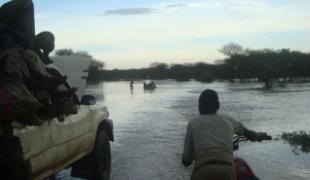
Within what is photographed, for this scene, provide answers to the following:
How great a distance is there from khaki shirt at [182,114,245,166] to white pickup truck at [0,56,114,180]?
144 cm

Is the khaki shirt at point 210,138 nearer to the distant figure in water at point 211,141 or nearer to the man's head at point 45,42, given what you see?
the distant figure in water at point 211,141

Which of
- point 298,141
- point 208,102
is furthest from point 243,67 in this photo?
point 208,102

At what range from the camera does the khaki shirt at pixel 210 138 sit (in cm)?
515

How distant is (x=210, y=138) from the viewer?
17.1ft

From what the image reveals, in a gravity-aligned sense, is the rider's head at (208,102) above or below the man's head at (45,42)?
below

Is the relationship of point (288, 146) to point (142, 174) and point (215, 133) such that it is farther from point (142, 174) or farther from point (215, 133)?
point (215, 133)

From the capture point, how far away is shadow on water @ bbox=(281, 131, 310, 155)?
1322 centimetres

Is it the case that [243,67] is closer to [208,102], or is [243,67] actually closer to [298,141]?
[298,141]

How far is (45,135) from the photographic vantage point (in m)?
6.57

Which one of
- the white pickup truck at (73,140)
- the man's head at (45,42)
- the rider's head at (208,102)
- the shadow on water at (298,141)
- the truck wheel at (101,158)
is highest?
the man's head at (45,42)

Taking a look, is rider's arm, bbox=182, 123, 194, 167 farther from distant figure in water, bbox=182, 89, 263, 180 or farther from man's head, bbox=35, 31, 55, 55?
man's head, bbox=35, 31, 55, 55

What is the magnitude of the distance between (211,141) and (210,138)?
0.03m

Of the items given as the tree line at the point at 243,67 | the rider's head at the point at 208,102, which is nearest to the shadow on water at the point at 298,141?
the rider's head at the point at 208,102

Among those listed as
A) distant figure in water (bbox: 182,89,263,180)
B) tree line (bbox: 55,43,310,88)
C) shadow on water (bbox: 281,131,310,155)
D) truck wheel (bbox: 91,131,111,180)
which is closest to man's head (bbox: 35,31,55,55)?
truck wheel (bbox: 91,131,111,180)
